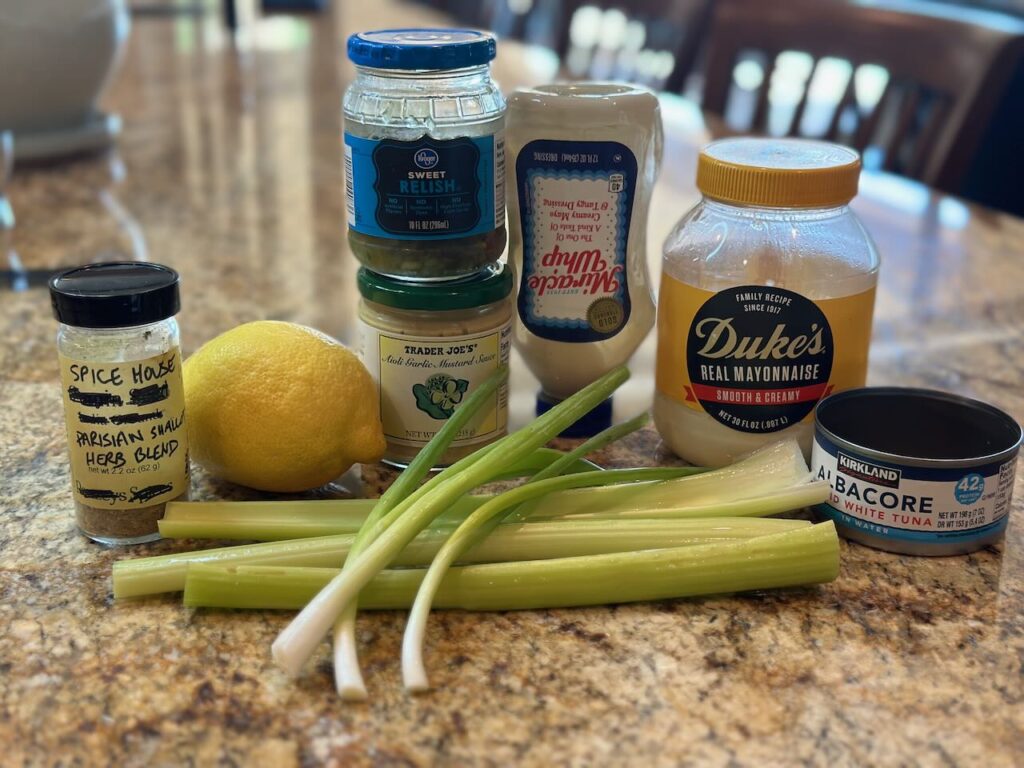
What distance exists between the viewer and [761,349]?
0.82m

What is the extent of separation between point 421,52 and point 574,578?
1.23 feet

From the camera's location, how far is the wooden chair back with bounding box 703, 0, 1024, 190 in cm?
147

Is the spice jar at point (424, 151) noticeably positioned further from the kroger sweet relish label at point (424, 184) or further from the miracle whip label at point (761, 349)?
the miracle whip label at point (761, 349)

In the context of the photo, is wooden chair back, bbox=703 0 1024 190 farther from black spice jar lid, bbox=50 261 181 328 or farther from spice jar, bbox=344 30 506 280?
black spice jar lid, bbox=50 261 181 328

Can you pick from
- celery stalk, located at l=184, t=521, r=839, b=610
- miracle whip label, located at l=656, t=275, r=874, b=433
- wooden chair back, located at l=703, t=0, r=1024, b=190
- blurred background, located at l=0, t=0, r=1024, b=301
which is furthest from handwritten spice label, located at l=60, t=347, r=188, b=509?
wooden chair back, located at l=703, t=0, r=1024, b=190

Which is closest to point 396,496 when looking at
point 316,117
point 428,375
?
point 428,375

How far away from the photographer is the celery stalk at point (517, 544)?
2.40ft

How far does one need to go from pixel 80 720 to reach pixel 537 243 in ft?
1.61

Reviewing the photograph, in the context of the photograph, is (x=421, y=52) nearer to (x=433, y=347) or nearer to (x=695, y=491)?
(x=433, y=347)

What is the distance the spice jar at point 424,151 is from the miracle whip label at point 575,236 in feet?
0.18

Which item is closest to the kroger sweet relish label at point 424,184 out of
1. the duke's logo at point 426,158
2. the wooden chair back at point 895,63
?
the duke's logo at point 426,158

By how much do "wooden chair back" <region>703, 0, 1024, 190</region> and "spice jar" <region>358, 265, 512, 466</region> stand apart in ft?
2.87

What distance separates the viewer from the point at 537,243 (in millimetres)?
923

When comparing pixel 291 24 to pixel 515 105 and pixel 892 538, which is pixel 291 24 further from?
pixel 892 538
